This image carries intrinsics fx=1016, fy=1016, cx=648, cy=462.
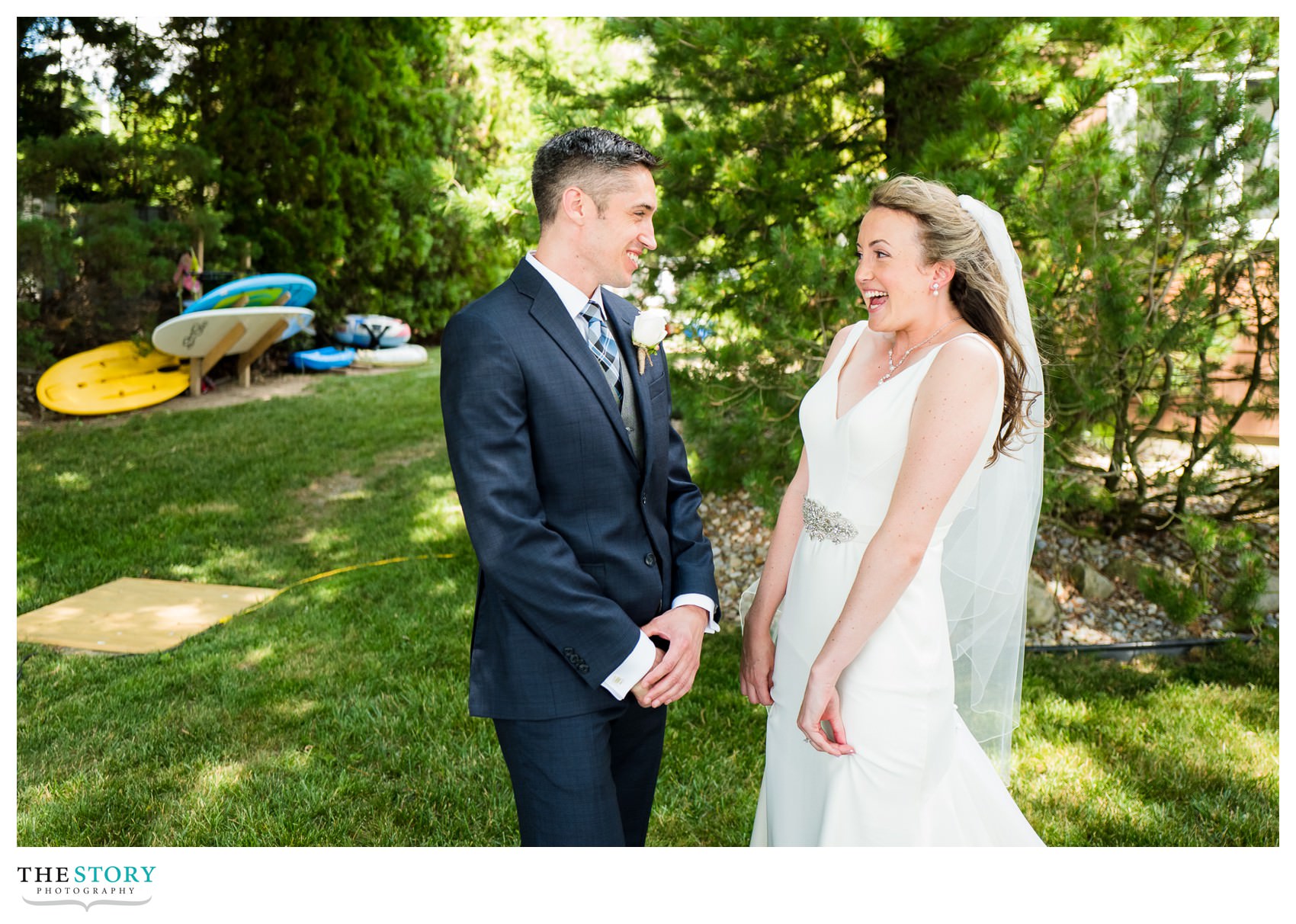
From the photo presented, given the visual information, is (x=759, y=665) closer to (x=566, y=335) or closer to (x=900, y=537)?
(x=900, y=537)

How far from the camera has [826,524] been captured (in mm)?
2389

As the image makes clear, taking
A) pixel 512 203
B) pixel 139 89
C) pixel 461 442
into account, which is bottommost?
pixel 461 442

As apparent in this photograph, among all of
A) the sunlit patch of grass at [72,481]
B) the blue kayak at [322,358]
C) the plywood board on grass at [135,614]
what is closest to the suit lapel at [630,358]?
the plywood board on grass at [135,614]

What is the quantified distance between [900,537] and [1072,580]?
3.98 metres

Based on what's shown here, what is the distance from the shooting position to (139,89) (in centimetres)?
1268

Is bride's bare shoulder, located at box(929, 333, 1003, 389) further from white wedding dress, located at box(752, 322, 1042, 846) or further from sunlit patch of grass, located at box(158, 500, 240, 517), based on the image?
sunlit patch of grass, located at box(158, 500, 240, 517)

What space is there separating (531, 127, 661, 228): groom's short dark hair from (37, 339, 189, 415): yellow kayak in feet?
30.8

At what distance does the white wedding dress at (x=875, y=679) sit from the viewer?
7.47 ft

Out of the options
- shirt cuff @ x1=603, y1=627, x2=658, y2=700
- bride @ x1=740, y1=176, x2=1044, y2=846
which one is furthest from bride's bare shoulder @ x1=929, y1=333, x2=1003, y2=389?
shirt cuff @ x1=603, y1=627, x2=658, y2=700

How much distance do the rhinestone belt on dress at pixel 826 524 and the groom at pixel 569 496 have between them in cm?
32

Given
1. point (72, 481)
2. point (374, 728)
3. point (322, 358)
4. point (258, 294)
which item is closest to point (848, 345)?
point (374, 728)
